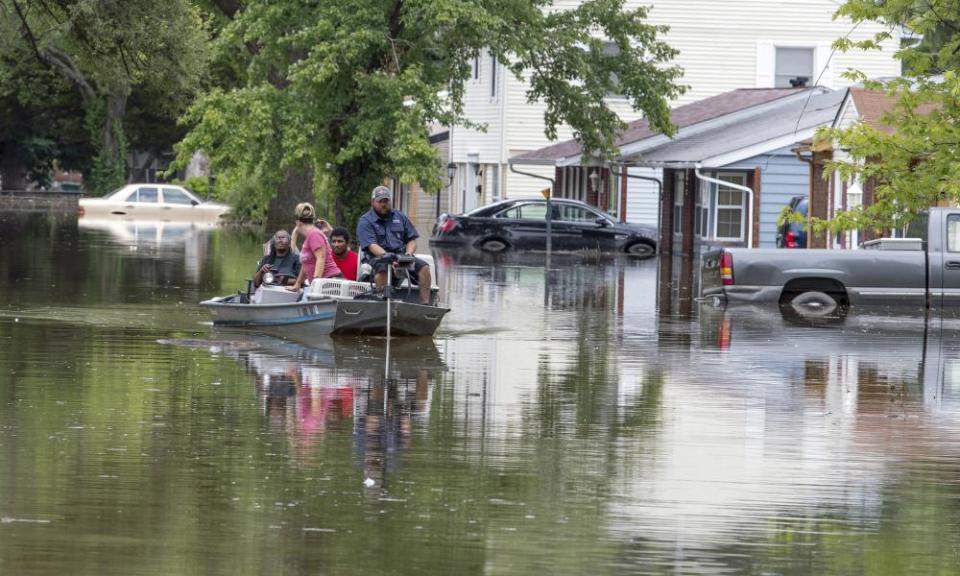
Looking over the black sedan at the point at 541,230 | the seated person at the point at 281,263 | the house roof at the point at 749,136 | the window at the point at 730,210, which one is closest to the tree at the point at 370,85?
the house roof at the point at 749,136

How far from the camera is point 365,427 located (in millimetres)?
13281

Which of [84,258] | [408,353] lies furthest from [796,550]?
[84,258]

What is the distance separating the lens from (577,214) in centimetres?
4778

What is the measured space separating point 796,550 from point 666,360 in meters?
9.83

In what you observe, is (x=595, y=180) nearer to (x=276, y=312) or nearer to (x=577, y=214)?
(x=577, y=214)

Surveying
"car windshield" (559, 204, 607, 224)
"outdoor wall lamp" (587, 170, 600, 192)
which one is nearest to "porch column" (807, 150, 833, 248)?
"car windshield" (559, 204, 607, 224)

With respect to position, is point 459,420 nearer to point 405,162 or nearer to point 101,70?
point 405,162

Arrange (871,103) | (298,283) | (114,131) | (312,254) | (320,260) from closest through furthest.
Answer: (320,260) → (312,254) → (298,283) → (871,103) → (114,131)

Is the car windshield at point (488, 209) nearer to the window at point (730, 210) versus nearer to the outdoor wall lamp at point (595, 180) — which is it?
the outdoor wall lamp at point (595, 180)

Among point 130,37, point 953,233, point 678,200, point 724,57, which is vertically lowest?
point 953,233

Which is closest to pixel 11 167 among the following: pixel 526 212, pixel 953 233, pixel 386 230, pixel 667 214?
pixel 526 212

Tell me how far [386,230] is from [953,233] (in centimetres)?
829

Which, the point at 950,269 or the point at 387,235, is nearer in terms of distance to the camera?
the point at 387,235

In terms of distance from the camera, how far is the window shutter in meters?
55.7
